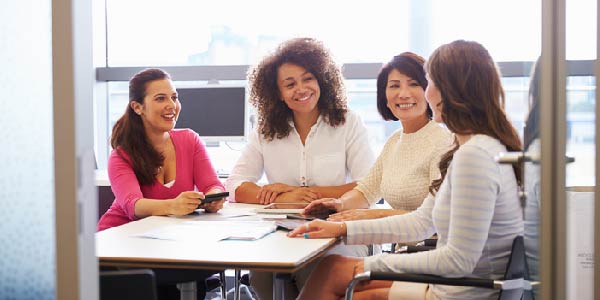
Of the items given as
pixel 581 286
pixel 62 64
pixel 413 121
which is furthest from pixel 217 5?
pixel 62 64

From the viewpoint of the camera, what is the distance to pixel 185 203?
2.79 m

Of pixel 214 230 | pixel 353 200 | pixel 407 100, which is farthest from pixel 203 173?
pixel 407 100

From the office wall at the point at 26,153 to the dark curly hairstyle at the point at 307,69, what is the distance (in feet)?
6.66

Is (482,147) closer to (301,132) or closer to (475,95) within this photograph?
(475,95)

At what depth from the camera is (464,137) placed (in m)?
2.15

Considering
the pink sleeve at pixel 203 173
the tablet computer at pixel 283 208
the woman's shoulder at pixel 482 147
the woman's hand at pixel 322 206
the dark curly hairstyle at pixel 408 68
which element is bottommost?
the tablet computer at pixel 283 208

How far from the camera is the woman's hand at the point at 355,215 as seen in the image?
8.64 feet

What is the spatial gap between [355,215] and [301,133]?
771mm

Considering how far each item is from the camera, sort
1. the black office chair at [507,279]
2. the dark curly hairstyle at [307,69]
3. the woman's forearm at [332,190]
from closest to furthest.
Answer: the black office chair at [507,279] → the woman's forearm at [332,190] → the dark curly hairstyle at [307,69]

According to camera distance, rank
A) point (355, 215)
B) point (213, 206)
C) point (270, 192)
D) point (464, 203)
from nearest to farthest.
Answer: point (464, 203) → point (355, 215) → point (213, 206) → point (270, 192)

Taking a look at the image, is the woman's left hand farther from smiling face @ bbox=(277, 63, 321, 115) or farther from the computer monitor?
the computer monitor

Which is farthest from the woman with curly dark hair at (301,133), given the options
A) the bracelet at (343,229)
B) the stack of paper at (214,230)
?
the bracelet at (343,229)

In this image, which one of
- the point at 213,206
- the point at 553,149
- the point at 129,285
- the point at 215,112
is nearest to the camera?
the point at 553,149

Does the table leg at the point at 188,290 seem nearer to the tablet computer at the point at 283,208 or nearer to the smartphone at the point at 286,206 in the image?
the tablet computer at the point at 283,208
